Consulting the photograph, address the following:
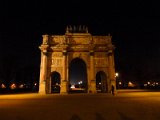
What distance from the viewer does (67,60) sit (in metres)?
41.8

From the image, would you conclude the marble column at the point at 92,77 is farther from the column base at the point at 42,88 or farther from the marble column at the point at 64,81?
the column base at the point at 42,88

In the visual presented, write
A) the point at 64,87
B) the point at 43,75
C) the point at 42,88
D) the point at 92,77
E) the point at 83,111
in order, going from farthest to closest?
A: the point at 92,77 < the point at 43,75 < the point at 64,87 < the point at 42,88 < the point at 83,111

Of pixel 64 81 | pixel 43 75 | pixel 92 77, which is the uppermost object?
pixel 43 75

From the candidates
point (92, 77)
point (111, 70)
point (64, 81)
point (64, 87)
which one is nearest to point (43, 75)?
point (64, 81)

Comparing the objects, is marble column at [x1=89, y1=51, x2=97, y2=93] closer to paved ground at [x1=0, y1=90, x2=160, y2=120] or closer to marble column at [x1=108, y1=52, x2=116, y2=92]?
marble column at [x1=108, y1=52, x2=116, y2=92]

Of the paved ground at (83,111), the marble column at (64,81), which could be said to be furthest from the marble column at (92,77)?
the paved ground at (83,111)

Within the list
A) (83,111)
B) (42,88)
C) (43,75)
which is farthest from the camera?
(43,75)

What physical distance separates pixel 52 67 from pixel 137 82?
46510 mm

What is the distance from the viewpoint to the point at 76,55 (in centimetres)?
4272

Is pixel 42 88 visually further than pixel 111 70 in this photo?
No

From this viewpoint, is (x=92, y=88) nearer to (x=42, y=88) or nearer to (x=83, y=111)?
(x=42, y=88)

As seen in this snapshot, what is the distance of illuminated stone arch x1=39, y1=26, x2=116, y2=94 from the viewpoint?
40.9 metres

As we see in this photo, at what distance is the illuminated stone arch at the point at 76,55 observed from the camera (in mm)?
40906

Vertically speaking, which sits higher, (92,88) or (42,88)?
(42,88)
